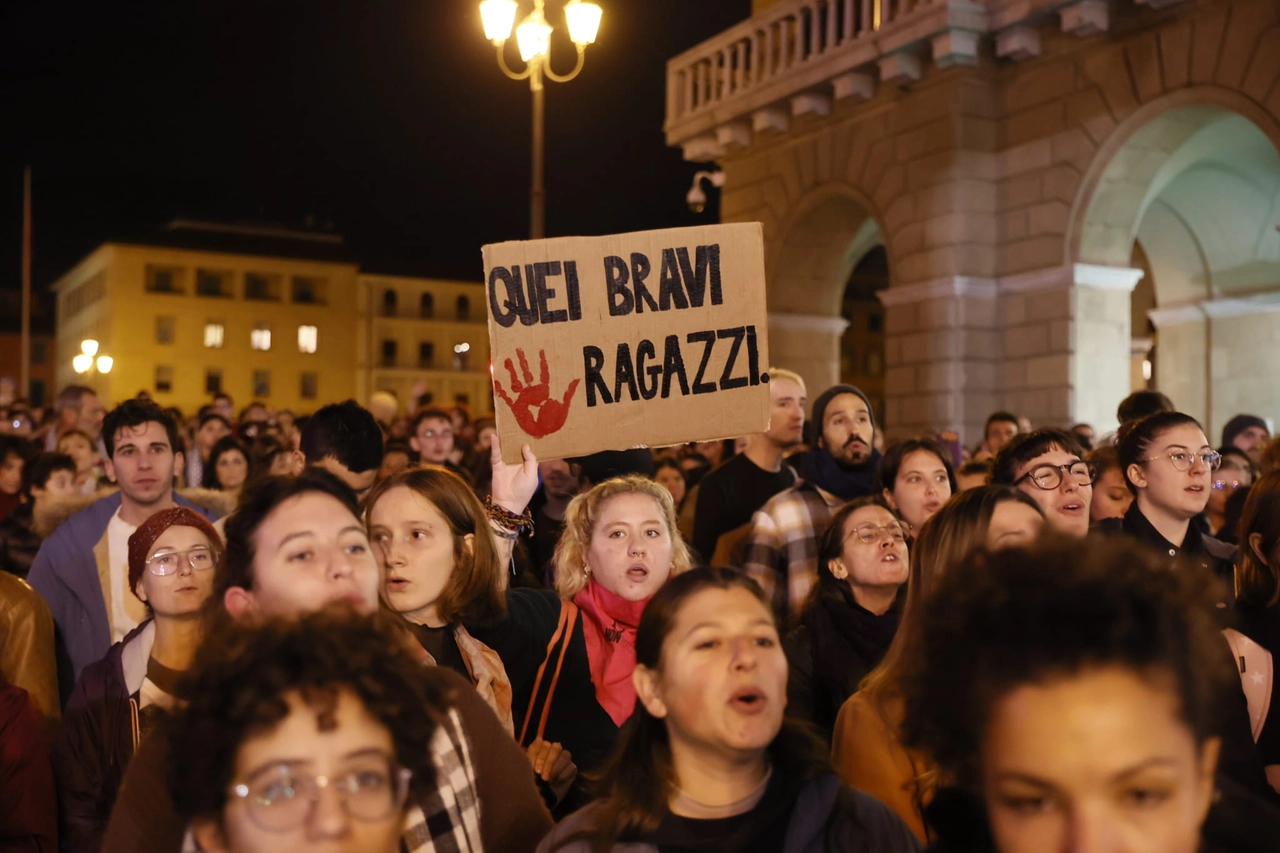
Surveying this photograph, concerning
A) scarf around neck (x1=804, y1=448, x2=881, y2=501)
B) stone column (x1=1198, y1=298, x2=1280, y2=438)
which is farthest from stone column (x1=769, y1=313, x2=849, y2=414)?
scarf around neck (x1=804, y1=448, x2=881, y2=501)

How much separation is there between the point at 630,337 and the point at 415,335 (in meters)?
75.6

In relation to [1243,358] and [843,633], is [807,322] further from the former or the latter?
[843,633]

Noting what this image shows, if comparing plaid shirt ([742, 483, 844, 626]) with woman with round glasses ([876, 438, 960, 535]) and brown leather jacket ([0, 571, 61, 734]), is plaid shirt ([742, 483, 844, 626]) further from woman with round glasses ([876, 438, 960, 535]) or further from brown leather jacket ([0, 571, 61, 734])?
brown leather jacket ([0, 571, 61, 734])

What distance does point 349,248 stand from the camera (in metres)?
75.2

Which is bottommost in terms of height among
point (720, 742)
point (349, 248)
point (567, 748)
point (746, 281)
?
point (567, 748)

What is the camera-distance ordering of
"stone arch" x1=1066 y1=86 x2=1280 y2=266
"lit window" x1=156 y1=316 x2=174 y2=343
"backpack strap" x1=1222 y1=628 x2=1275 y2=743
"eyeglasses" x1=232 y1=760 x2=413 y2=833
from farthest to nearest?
1. "lit window" x1=156 y1=316 x2=174 y2=343
2. "stone arch" x1=1066 y1=86 x2=1280 y2=266
3. "backpack strap" x1=1222 y1=628 x2=1275 y2=743
4. "eyeglasses" x1=232 y1=760 x2=413 y2=833

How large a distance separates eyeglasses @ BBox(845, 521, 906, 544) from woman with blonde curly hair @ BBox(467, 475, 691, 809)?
63cm

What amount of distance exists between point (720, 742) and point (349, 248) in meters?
76.2

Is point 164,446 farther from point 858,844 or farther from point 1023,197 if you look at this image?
point 1023,197

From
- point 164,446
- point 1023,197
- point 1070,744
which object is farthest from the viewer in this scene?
point 1023,197

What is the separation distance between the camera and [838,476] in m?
5.80

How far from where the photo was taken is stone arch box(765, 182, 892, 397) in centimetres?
1728

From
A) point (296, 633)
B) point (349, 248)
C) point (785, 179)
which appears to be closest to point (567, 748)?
point (296, 633)

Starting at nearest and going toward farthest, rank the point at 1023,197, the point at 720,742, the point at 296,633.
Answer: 1. the point at 296,633
2. the point at 720,742
3. the point at 1023,197
